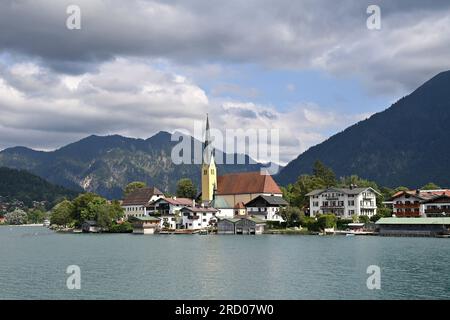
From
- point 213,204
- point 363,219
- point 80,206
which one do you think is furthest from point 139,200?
point 363,219

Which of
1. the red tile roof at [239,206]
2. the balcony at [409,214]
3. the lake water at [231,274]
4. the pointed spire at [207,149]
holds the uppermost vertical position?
the pointed spire at [207,149]

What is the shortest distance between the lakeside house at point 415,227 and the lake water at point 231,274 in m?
34.6

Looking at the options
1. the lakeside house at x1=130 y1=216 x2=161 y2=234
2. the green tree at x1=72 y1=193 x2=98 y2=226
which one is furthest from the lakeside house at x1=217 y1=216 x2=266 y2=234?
the green tree at x1=72 y1=193 x2=98 y2=226

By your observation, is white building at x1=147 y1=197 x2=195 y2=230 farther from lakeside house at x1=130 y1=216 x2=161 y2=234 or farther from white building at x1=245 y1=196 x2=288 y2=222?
white building at x1=245 y1=196 x2=288 y2=222

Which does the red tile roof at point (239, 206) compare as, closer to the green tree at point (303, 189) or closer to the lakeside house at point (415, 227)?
the green tree at point (303, 189)

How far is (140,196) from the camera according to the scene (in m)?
157

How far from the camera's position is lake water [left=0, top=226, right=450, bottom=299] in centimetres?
3691

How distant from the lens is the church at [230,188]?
144m

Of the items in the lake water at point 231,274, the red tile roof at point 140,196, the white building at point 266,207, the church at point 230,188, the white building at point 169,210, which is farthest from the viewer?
the red tile roof at point 140,196

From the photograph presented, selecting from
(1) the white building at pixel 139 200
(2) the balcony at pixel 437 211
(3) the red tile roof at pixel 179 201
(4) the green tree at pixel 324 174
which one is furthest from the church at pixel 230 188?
Result: (2) the balcony at pixel 437 211

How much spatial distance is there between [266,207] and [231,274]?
3443 inches
